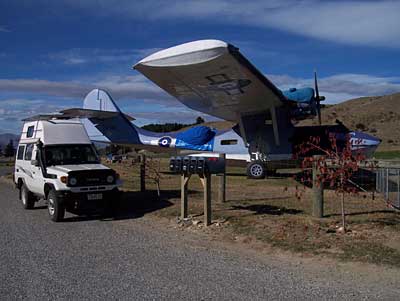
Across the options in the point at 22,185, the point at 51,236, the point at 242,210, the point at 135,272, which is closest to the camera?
the point at 135,272

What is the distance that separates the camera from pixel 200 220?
10648 millimetres

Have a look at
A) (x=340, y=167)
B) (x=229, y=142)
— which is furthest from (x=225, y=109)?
(x=340, y=167)

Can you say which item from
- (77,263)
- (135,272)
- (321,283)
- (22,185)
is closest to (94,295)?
(135,272)

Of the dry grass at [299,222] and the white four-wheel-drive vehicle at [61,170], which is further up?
the white four-wheel-drive vehicle at [61,170]

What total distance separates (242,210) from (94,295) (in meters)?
6.53

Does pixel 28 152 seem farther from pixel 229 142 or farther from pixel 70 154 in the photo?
pixel 229 142

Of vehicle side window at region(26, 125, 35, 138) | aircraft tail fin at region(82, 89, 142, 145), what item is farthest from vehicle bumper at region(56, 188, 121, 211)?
aircraft tail fin at region(82, 89, 142, 145)

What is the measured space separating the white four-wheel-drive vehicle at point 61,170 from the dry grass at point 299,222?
5.15 feet

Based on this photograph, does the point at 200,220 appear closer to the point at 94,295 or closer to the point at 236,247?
the point at 236,247

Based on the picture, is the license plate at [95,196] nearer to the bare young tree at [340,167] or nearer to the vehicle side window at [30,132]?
the vehicle side window at [30,132]

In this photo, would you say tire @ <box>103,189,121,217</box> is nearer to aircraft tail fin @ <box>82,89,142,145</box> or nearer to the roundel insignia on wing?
the roundel insignia on wing

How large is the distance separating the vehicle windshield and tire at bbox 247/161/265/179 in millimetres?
9622

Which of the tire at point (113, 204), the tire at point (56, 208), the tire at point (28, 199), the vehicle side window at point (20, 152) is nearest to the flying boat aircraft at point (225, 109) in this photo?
the tire at point (113, 204)

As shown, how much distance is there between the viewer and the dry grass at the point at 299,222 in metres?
7.67
